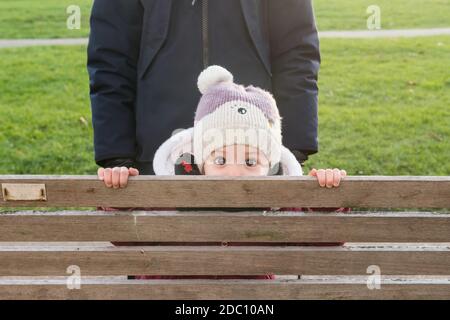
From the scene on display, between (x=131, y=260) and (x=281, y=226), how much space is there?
0.54 meters

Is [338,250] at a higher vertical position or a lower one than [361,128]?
lower

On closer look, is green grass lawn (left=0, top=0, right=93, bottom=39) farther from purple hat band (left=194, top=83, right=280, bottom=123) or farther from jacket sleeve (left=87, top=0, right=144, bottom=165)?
purple hat band (left=194, top=83, right=280, bottom=123)

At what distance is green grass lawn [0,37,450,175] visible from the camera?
5613mm

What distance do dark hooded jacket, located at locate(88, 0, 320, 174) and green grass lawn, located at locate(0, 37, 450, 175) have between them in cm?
270

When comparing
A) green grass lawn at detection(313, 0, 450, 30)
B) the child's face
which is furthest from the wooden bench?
green grass lawn at detection(313, 0, 450, 30)

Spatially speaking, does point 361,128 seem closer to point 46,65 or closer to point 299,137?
point 299,137

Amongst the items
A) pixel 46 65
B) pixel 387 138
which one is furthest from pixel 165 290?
pixel 46 65

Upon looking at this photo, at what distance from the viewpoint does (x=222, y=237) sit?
226cm

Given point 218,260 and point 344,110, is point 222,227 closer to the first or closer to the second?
point 218,260

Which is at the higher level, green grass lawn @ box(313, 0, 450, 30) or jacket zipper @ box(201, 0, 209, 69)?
green grass lawn @ box(313, 0, 450, 30)

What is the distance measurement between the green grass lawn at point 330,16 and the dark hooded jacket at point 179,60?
8.35 m

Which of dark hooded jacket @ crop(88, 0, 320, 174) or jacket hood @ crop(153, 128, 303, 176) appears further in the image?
dark hooded jacket @ crop(88, 0, 320, 174)

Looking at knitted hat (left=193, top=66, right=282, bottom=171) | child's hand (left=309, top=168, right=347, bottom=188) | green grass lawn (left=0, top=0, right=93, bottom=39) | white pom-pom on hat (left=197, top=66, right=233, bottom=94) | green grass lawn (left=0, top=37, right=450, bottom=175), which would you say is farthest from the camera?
green grass lawn (left=0, top=0, right=93, bottom=39)
